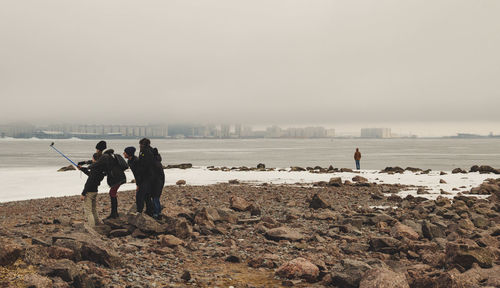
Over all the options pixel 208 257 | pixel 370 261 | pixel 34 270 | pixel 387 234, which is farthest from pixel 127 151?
pixel 387 234

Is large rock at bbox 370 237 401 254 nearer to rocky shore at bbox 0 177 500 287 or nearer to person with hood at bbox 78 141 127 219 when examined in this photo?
rocky shore at bbox 0 177 500 287

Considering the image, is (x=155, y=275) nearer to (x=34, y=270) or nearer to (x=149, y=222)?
(x=34, y=270)

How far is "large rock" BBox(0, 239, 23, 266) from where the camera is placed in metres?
6.70

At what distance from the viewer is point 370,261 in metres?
8.41

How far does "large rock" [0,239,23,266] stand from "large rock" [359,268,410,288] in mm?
5854

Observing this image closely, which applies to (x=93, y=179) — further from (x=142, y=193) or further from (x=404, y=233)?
(x=404, y=233)

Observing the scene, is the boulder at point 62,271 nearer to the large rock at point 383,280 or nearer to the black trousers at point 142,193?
the large rock at point 383,280

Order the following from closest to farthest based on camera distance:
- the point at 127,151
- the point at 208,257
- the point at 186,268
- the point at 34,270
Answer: the point at 34,270
the point at 186,268
the point at 208,257
the point at 127,151

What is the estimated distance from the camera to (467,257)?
8055 mm

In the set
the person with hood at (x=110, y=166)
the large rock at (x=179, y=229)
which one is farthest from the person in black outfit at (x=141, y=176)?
the large rock at (x=179, y=229)

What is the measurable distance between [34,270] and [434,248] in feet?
28.1

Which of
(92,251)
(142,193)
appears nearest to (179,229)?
(142,193)

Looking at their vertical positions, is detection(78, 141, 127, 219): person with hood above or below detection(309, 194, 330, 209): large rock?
above

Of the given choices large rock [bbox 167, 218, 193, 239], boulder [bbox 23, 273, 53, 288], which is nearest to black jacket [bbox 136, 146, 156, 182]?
large rock [bbox 167, 218, 193, 239]
